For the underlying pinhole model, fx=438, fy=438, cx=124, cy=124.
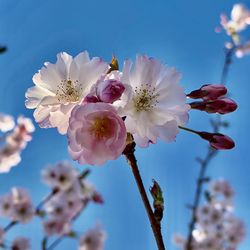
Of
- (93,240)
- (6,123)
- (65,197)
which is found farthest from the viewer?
(93,240)

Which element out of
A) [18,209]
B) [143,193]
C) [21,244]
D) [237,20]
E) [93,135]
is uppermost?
[237,20]

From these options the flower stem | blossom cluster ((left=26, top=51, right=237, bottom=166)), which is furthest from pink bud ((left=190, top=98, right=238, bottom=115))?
the flower stem

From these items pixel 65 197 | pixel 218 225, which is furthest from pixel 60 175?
pixel 218 225

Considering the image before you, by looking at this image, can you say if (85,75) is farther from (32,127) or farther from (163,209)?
(32,127)

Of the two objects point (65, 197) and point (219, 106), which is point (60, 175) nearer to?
point (65, 197)

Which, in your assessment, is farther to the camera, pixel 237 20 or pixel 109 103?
pixel 237 20
